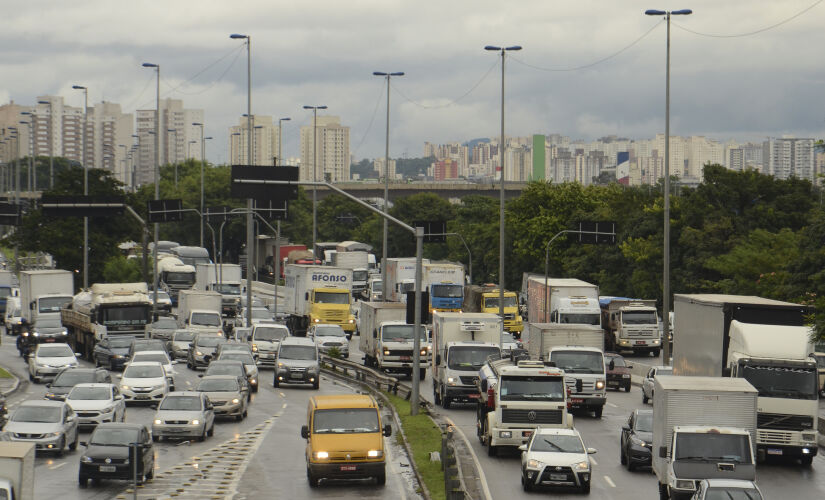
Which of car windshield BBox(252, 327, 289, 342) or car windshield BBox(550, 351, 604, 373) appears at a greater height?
car windshield BBox(550, 351, 604, 373)

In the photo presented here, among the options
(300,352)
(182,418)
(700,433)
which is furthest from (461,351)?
(700,433)

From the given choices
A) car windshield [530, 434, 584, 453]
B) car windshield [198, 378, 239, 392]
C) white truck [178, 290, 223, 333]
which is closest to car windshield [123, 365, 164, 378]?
car windshield [198, 378, 239, 392]

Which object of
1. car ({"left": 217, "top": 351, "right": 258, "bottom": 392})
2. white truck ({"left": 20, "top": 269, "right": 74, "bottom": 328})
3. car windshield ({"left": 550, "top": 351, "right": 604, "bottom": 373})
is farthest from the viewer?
white truck ({"left": 20, "top": 269, "right": 74, "bottom": 328})

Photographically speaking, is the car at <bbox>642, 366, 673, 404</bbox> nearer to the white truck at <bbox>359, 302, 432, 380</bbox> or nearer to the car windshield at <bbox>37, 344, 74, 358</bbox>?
the white truck at <bbox>359, 302, 432, 380</bbox>

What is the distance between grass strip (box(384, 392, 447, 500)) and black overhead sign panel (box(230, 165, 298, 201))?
751 cm

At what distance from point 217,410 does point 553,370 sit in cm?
→ 1249

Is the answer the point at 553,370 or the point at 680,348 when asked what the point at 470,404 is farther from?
the point at 553,370

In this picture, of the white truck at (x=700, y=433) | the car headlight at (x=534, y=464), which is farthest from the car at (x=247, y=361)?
the white truck at (x=700, y=433)

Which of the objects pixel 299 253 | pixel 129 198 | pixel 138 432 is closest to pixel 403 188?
pixel 299 253

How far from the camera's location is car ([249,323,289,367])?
58.2 m

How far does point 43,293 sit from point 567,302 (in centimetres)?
3200

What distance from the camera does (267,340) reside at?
58375 millimetres

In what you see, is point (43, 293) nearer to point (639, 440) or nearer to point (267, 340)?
point (267, 340)

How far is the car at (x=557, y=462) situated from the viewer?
86.7 ft
